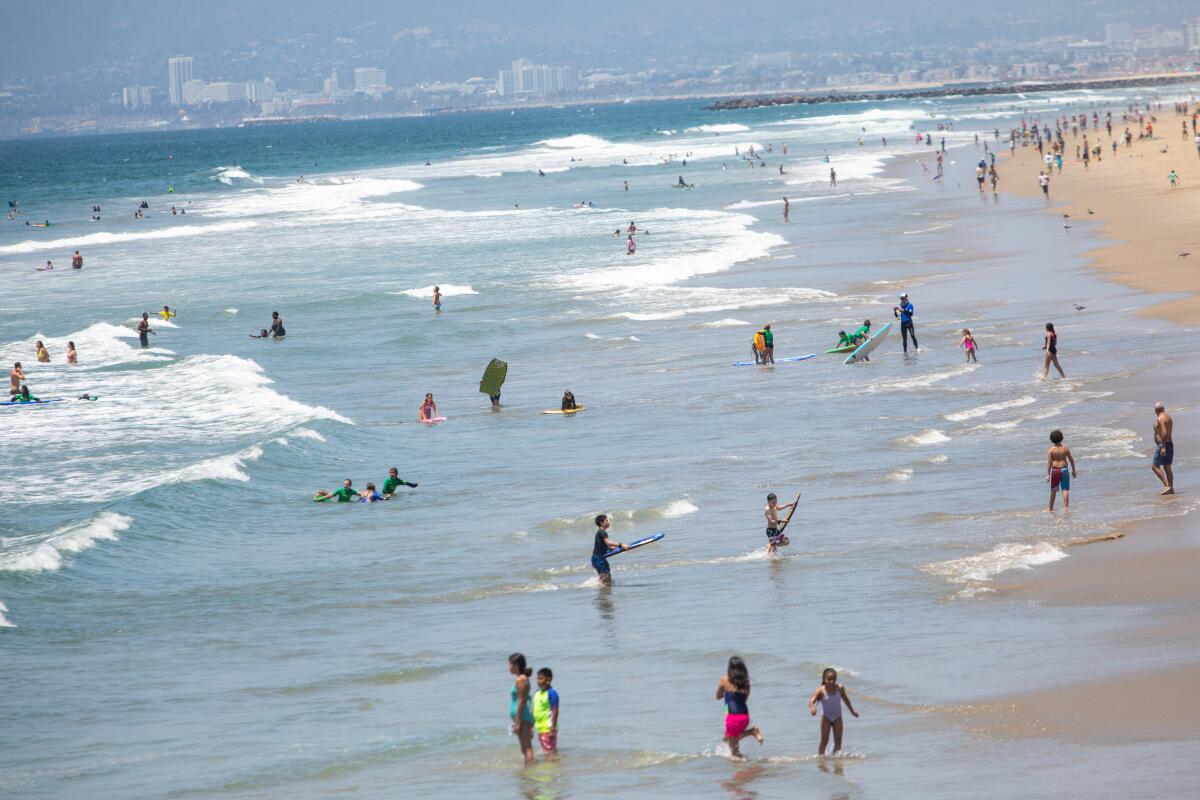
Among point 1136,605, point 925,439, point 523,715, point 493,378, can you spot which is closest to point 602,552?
point 523,715

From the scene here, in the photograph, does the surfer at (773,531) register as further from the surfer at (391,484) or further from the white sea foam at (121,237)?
the white sea foam at (121,237)

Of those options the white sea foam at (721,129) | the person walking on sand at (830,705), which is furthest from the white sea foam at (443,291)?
the white sea foam at (721,129)

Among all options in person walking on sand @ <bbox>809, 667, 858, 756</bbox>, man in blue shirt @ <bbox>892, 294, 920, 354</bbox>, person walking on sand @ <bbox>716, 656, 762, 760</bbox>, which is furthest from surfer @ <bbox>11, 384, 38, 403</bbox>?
person walking on sand @ <bbox>809, 667, 858, 756</bbox>

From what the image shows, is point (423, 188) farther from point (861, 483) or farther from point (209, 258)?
point (861, 483)

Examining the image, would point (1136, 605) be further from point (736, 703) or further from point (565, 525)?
point (565, 525)

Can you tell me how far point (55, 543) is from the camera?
21500mm

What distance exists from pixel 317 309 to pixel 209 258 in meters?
19.9

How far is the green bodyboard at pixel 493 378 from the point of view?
30.6m

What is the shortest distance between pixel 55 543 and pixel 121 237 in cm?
6082

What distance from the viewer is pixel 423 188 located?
10725 cm

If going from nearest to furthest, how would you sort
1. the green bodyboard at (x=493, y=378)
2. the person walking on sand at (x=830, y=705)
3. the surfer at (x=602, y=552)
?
the person walking on sand at (x=830, y=705) → the surfer at (x=602, y=552) → the green bodyboard at (x=493, y=378)

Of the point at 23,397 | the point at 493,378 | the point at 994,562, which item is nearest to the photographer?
the point at 994,562

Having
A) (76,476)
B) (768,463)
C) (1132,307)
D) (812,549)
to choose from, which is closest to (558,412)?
(768,463)

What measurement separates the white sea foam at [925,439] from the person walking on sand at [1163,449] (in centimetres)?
466
